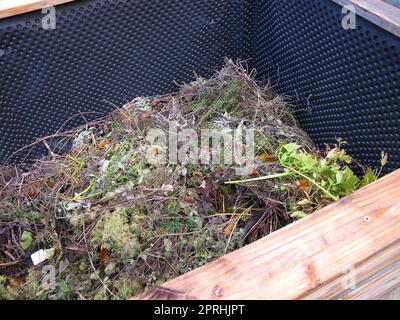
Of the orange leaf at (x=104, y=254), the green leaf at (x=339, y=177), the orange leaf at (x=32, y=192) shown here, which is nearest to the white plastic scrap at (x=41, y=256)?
the orange leaf at (x=104, y=254)

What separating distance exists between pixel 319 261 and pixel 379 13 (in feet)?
3.52

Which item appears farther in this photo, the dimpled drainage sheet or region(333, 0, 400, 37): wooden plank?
the dimpled drainage sheet

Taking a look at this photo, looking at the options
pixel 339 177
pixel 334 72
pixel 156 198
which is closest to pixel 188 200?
pixel 156 198

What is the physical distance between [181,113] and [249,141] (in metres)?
0.43

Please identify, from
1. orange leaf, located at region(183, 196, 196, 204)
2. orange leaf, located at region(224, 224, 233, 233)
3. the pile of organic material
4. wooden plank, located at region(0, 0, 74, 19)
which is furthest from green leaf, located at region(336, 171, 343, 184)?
wooden plank, located at region(0, 0, 74, 19)

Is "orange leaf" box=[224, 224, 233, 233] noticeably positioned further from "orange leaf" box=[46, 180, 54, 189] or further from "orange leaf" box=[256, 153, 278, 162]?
"orange leaf" box=[46, 180, 54, 189]

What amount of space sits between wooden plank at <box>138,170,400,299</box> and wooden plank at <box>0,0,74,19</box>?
4.55 ft

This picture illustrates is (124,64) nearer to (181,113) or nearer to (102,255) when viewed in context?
(181,113)

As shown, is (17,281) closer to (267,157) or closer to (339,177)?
(267,157)

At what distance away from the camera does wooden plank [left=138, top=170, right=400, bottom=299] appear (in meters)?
0.95

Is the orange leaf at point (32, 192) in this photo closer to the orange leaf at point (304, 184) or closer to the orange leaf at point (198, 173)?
the orange leaf at point (198, 173)

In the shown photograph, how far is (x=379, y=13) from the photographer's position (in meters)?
1.56

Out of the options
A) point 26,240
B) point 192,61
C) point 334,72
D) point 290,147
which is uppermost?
point 192,61

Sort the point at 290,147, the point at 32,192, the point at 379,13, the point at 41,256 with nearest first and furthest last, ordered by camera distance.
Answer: the point at 379,13, the point at 41,256, the point at 290,147, the point at 32,192
